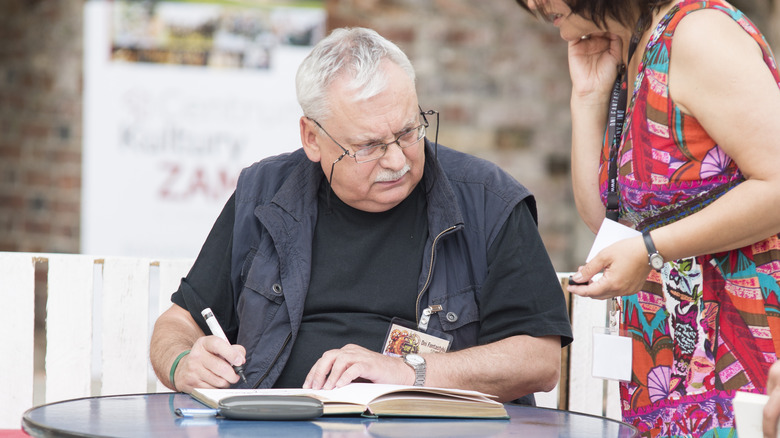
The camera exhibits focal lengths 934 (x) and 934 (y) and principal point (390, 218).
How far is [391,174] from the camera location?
2.40m

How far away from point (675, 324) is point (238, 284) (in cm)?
118

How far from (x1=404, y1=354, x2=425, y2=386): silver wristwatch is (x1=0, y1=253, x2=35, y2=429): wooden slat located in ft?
4.93

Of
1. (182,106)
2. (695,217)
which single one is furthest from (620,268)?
(182,106)

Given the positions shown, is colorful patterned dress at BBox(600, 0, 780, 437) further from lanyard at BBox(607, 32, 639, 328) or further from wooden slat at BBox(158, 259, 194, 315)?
wooden slat at BBox(158, 259, 194, 315)

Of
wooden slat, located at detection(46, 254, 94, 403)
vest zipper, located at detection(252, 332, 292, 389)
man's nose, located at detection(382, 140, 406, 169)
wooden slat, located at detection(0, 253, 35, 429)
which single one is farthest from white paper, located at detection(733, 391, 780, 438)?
wooden slat, located at detection(0, 253, 35, 429)

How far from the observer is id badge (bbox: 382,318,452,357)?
2324mm

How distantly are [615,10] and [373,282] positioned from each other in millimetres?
911

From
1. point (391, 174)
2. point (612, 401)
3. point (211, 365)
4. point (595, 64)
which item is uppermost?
point (595, 64)

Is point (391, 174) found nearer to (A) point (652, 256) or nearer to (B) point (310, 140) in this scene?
(B) point (310, 140)

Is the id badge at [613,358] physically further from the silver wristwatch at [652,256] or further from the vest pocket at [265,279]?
the vest pocket at [265,279]

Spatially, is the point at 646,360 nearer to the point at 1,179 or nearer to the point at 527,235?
the point at 527,235

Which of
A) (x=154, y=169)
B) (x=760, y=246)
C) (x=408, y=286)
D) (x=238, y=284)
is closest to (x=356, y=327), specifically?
(x=408, y=286)

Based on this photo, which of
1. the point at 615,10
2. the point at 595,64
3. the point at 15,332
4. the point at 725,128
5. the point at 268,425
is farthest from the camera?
the point at 15,332

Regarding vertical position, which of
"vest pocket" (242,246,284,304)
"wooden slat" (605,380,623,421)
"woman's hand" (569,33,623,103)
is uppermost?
"woman's hand" (569,33,623,103)
